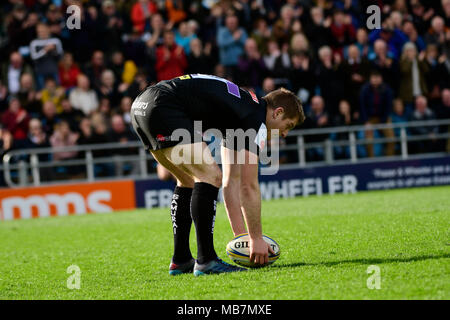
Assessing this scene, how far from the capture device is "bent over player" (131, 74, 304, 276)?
562cm

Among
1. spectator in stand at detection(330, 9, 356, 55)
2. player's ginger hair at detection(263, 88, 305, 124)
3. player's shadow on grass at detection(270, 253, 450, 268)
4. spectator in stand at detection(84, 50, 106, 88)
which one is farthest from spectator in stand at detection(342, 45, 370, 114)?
player's shadow on grass at detection(270, 253, 450, 268)

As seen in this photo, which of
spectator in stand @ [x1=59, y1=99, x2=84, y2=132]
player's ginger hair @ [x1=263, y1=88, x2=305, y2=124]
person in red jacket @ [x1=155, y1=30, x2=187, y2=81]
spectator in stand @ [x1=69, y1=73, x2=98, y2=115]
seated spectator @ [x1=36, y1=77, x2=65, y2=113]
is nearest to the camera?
player's ginger hair @ [x1=263, y1=88, x2=305, y2=124]

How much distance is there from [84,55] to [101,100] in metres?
1.67

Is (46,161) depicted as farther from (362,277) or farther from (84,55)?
(362,277)

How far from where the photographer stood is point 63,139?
15.0 metres

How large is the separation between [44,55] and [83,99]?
140 cm

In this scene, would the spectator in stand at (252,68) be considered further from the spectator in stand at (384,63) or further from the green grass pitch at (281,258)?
the green grass pitch at (281,258)

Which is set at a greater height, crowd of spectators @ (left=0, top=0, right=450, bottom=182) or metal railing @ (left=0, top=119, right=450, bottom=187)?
crowd of spectators @ (left=0, top=0, right=450, bottom=182)

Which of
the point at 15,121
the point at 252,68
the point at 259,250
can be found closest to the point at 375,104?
the point at 252,68

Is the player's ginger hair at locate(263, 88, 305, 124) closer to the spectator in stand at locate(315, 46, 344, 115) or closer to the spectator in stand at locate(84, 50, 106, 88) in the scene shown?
the spectator in stand at locate(315, 46, 344, 115)

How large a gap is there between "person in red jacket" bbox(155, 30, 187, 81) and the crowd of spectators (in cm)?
3

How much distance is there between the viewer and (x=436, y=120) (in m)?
16.4

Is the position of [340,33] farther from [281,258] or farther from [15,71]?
[281,258]

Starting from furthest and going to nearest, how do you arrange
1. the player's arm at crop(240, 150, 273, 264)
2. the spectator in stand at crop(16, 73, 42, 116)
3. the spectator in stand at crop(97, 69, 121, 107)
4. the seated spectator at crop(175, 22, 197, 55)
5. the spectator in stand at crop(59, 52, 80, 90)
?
the seated spectator at crop(175, 22, 197, 55)
the spectator in stand at crop(59, 52, 80, 90)
the spectator in stand at crop(97, 69, 121, 107)
the spectator in stand at crop(16, 73, 42, 116)
the player's arm at crop(240, 150, 273, 264)
